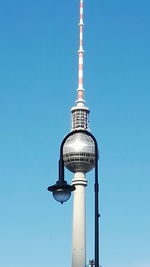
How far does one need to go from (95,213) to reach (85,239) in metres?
111

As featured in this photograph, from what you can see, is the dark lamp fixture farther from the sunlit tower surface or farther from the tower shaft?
the tower shaft

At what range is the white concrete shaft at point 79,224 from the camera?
122 m

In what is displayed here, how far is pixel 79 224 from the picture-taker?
125000mm

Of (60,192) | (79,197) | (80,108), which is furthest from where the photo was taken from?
(80,108)

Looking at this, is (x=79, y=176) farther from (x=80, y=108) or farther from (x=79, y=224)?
(x=80, y=108)

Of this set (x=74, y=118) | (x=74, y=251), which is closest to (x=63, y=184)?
(x=74, y=251)

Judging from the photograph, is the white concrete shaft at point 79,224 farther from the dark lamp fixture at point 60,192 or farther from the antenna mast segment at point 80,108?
the dark lamp fixture at point 60,192

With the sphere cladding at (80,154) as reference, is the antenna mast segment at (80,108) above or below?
above

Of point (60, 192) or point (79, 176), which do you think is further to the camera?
point (79, 176)

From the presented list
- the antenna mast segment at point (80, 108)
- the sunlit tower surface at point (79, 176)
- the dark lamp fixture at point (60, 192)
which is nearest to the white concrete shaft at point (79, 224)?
the sunlit tower surface at point (79, 176)

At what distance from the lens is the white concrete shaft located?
400 ft

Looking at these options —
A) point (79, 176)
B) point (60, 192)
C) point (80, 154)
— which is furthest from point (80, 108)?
point (60, 192)

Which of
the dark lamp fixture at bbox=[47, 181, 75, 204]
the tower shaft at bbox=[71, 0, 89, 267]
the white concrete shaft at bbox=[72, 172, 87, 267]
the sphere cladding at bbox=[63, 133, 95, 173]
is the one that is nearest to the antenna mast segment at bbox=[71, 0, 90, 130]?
the tower shaft at bbox=[71, 0, 89, 267]

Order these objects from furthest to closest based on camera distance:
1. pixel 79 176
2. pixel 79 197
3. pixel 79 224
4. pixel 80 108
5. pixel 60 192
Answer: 1. pixel 80 108
2. pixel 79 176
3. pixel 79 197
4. pixel 79 224
5. pixel 60 192
